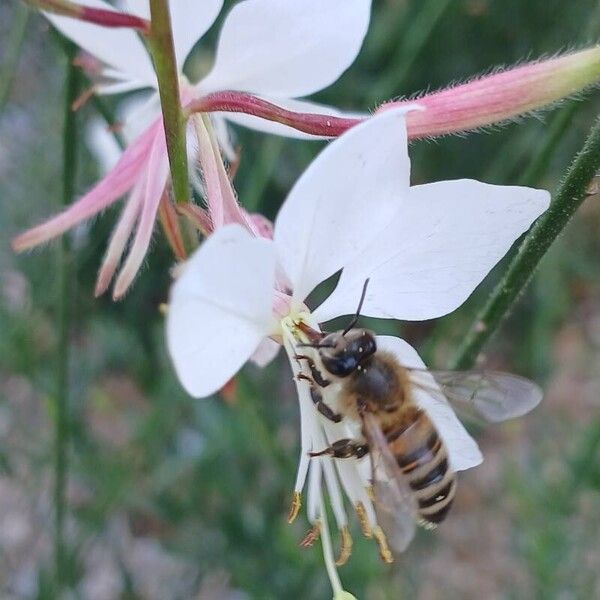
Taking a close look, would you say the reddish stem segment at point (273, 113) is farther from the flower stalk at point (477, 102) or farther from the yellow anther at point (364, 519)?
the yellow anther at point (364, 519)

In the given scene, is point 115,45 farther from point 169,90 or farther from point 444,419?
point 444,419

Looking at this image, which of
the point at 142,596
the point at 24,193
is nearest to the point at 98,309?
the point at 24,193

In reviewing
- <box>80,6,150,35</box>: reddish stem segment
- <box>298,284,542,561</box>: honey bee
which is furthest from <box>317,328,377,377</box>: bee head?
<box>80,6,150,35</box>: reddish stem segment

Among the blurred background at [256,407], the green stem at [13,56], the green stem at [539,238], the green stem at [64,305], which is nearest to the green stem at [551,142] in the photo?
the blurred background at [256,407]

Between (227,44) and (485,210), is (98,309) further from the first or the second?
(485,210)

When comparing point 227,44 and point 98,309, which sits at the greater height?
point 227,44

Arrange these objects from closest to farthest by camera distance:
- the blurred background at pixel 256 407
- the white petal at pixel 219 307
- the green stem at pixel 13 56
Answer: the white petal at pixel 219 307 → the green stem at pixel 13 56 → the blurred background at pixel 256 407

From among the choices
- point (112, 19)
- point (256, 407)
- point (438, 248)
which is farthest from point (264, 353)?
point (256, 407)
